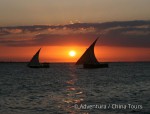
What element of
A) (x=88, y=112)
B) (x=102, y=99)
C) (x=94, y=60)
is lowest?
(x=88, y=112)

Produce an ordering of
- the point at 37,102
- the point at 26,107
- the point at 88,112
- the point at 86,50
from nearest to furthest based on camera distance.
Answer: the point at 88,112 → the point at 26,107 → the point at 37,102 → the point at 86,50

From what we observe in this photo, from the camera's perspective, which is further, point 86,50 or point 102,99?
point 86,50

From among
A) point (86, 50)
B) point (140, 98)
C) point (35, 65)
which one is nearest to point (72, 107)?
point (140, 98)

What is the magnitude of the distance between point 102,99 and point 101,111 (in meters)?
8.28

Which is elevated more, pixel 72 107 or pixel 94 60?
pixel 94 60

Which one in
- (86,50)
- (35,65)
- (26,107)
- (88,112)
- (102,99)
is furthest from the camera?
(35,65)

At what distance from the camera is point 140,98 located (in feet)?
133

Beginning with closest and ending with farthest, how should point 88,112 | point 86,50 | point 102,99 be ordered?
point 88,112 → point 102,99 → point 86,50

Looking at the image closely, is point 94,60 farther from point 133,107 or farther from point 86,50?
point 133,107

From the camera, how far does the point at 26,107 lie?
1318 inches

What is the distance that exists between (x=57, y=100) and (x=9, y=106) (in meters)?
6.16

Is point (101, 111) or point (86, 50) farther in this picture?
point (86, 50)

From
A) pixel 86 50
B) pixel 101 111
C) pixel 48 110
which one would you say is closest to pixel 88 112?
pixel 101 111

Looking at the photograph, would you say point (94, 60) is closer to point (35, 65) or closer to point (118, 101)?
point (35, 65)
